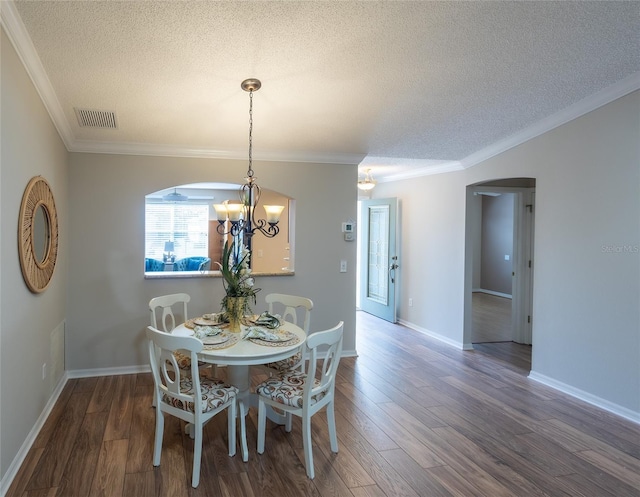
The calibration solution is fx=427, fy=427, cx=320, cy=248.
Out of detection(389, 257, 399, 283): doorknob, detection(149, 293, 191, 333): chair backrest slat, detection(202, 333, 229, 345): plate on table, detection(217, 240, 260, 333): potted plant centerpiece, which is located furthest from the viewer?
detection(389, 257, 399, 283): doorknob

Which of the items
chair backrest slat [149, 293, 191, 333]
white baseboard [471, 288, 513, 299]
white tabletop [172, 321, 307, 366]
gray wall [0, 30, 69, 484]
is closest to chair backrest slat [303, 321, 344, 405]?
white tabletop [172, 321, 307, 366]

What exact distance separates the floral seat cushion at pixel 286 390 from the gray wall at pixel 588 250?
8.24 ft

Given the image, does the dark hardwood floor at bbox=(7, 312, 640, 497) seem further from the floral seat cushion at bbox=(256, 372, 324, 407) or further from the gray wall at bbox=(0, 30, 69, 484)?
the floral seat cushion at bbox=(256, 372, 324, 407)

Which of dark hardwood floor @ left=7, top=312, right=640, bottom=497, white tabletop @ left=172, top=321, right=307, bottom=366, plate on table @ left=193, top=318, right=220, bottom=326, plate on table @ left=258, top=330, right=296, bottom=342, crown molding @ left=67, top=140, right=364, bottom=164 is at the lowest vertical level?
dark hardwood floor @ left=7, top=312, right=640, bottom=497

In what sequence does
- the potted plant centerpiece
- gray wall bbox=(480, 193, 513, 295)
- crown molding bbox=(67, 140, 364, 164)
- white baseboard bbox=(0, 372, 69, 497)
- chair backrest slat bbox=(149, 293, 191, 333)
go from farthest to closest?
gray wall bbox=(480, 193, 513, 295) < crown molding bbox=(67, 140, 364, 164) < chair backrest slat bbox=(149, 293, 191, 333) < the potted plant centerpiece < white baseboard bbox=(0, 372, 69, 497)

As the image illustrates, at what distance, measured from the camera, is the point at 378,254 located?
7.09 metres

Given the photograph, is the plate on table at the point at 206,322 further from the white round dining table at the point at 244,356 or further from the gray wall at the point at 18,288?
the gray wall at the point at 18,288

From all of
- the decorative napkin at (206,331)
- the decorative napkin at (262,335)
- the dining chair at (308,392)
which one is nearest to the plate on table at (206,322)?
the decorative napkin at (206,331)

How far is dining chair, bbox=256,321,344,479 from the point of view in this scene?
2.45 meters

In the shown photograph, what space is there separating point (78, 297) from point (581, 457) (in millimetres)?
4346

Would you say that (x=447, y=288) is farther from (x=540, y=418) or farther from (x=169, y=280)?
(x=169, y=280)

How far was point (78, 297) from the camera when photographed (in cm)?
413

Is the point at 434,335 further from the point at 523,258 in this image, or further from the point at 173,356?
the point at 173,356

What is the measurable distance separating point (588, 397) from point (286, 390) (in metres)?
2.76
